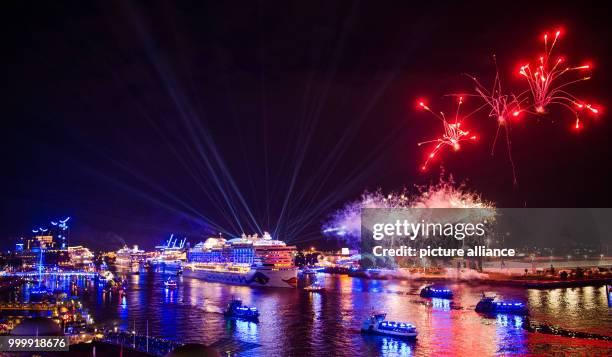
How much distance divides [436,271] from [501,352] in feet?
133

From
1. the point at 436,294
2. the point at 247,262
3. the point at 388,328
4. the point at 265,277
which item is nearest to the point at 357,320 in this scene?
the point at 388,328

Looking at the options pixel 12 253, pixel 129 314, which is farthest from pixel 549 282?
pixel 12 253

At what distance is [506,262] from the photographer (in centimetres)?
6253

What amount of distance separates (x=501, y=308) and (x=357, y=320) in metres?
8.03

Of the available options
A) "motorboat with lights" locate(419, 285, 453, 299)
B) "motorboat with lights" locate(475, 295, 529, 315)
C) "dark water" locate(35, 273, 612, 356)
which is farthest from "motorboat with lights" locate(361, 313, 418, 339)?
"motorboat with lights" locate(419, 285, 453, 299)

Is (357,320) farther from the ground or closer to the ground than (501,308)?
closer to the ground

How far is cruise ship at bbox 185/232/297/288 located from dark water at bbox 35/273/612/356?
8.17 metres

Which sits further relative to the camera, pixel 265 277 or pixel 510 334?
pixel 265 277

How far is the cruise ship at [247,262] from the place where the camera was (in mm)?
50094

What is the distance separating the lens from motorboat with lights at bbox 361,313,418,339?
71.1ft

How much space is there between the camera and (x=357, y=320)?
2631cm

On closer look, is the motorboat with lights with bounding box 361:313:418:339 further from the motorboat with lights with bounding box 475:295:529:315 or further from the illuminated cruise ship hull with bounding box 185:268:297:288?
the illuminated cruise ship hull with bounding box 185:268:297:288

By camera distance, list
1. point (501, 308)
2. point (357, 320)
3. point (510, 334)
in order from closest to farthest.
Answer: point (510, 334)
point (357, 320)
point (501, 308)

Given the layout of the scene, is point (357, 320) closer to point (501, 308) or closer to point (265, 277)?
point (501, 308)
